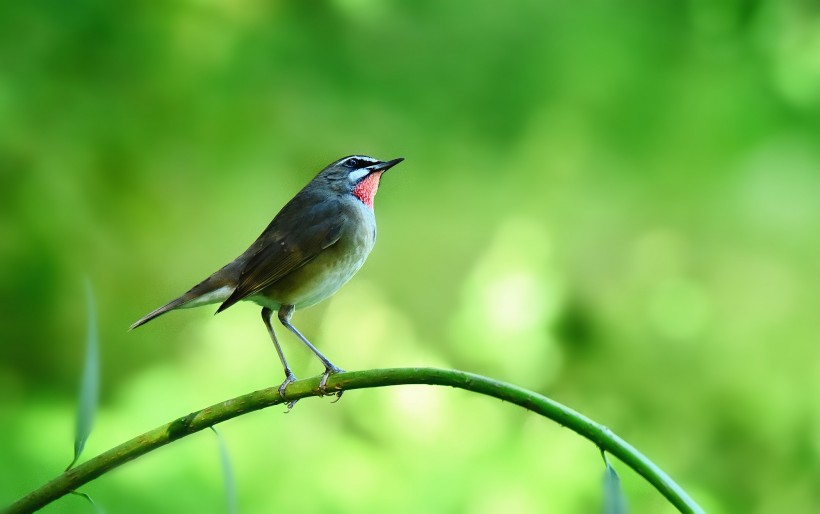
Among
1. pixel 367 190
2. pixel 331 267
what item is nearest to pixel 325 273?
pixel 331 267

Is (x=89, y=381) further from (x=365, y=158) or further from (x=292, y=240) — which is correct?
(x=365, y=158)

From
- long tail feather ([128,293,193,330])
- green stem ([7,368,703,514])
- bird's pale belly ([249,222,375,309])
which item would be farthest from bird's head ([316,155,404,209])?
green stem ([7,368,703,514])

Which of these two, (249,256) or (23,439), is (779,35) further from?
(23,439)

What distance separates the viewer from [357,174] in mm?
1813

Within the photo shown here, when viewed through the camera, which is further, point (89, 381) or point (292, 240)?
point (292, 240)

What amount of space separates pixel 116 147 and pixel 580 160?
6.53 feet

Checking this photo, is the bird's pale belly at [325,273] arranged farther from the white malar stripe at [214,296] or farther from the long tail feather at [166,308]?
the long tail feather at [166,308]

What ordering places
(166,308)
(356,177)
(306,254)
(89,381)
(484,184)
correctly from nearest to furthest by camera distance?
1. (89,381)
2. (166,308)
3. (306,254)
4. (356,177)
5. (484,184)

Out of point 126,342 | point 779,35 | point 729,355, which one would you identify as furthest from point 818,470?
point 126,342

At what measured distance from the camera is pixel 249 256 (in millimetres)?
1702

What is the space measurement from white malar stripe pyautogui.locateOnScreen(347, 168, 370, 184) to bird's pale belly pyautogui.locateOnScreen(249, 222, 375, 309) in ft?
0.41

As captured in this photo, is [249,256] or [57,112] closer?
[249,256]

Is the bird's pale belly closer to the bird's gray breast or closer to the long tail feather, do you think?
the bird's gray breast

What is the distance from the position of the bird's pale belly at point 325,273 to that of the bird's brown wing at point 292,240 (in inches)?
0.7
